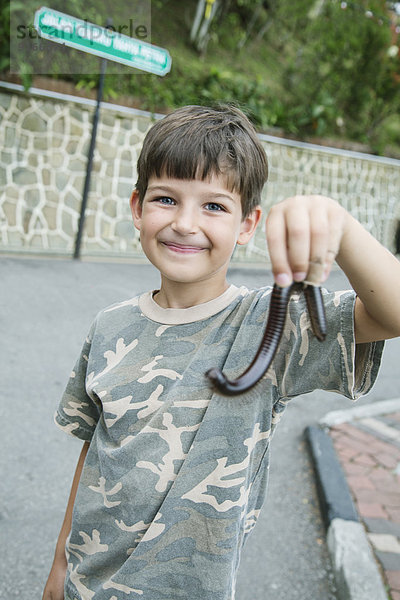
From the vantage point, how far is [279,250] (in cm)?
84

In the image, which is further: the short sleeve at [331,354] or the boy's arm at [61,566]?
the boy's arm at [61,566]

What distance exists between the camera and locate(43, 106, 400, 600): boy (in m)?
1.30

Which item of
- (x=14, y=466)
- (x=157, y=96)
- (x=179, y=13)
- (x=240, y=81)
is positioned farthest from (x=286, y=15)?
(x=14, y=466)

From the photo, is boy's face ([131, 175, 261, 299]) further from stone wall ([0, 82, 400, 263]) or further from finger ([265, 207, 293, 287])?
stone wall ([0, 82, 400, 263])

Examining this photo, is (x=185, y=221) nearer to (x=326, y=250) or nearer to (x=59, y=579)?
(x=326, y=250)

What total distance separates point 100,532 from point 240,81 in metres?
11.8

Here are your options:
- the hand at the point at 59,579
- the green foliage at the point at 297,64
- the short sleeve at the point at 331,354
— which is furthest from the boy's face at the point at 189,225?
the green foliage at the point at 297,64

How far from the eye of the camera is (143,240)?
141cm

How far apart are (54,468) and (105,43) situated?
5.31 meters

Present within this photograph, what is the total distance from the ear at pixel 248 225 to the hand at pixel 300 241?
627 millimetres

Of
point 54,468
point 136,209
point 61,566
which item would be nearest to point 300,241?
point 136,209

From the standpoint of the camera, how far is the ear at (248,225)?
151 cm

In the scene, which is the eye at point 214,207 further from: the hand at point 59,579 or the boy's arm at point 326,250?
the hand at point 59,579

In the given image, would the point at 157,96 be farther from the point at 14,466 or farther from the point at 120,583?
the point at 120,583
